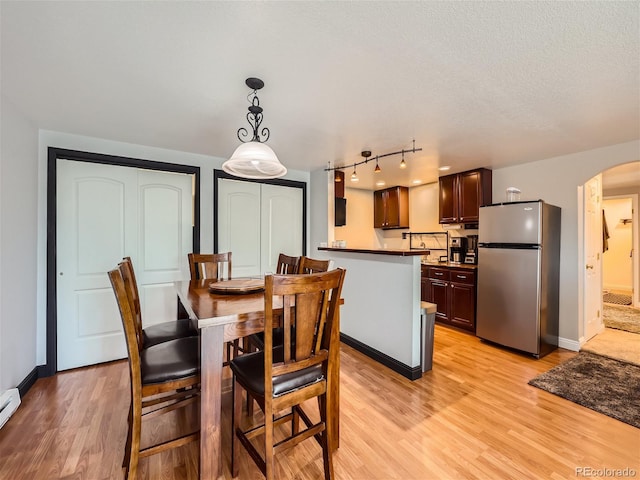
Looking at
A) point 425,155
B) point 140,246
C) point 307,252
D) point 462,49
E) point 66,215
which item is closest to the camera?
point 462,49

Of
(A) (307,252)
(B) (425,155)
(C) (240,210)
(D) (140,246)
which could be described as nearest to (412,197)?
(B) (425,155)

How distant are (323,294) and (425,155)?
8.84 feet

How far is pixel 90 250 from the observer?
2.95 m

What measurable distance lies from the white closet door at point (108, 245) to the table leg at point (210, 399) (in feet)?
7.37

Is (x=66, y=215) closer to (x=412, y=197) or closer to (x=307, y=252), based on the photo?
(x=307, y=252)

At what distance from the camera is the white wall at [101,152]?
A: 269 cm

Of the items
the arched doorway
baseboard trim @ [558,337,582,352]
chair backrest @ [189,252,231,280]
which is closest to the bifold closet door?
chair backrest @ [189,252,231,280]

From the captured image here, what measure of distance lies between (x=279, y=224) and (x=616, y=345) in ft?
14.7

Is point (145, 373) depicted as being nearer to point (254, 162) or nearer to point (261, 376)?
point (261, 376)

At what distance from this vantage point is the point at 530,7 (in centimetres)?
126

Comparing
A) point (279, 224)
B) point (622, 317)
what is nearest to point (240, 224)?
point (279, 224)

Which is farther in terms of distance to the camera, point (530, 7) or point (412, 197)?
point (412, 197)

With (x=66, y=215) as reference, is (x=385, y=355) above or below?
below

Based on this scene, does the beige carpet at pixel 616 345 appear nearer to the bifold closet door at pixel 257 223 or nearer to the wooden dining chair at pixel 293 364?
the wooden dining chair at pixel 293 364
